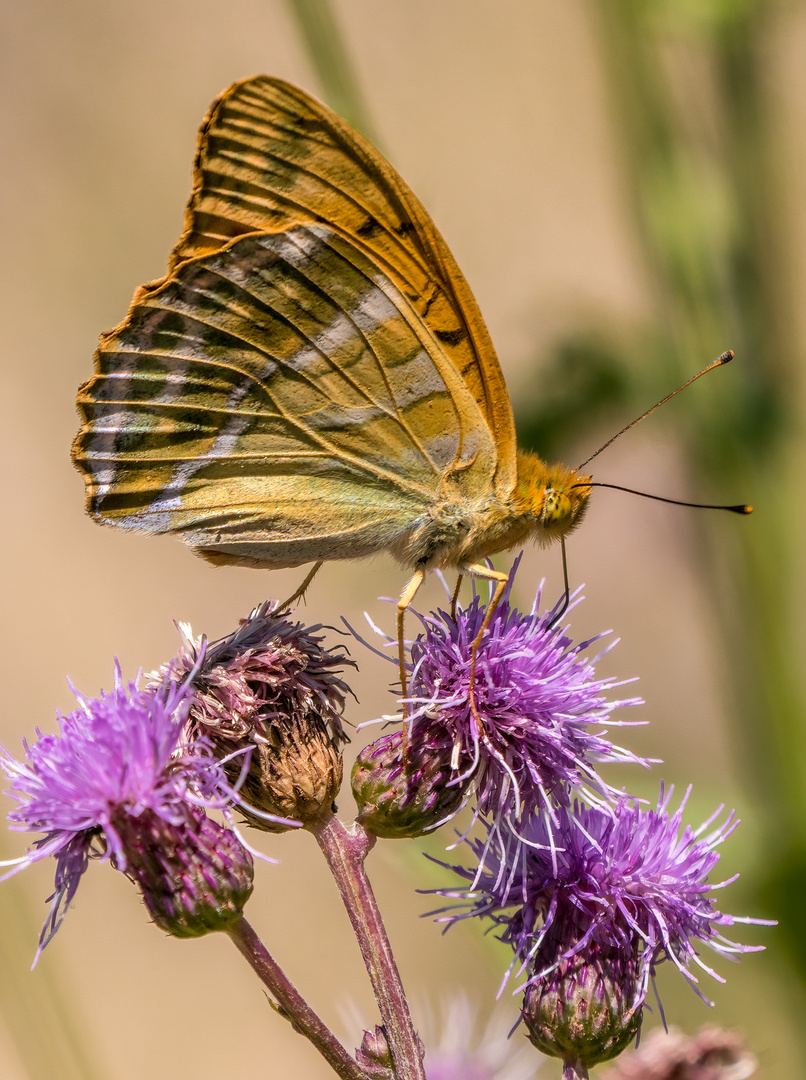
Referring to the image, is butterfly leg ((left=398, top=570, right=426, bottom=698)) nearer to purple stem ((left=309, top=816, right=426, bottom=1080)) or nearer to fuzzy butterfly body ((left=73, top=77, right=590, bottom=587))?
fuzzy butterfly body ((left=73, top=77, right=590, bottom=587))

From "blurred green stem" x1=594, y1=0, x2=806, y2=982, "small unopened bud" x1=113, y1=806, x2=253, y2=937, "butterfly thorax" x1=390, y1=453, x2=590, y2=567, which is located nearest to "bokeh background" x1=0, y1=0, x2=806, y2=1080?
"blurred green stem" x1=594, y1=0, x2=806, y2=982

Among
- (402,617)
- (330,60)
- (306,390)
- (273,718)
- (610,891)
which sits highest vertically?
(330,60)

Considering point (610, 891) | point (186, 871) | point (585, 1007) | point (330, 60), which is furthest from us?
point (330, 60)

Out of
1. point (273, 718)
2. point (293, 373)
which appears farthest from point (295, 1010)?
point (293, 373)

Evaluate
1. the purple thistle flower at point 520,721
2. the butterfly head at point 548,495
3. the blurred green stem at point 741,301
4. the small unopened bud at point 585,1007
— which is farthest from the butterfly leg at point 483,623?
the blurred green stem at point 741,301

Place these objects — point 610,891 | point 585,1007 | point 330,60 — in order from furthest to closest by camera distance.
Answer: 1. point 330,60
2. point 610,891
3. point 585,1007

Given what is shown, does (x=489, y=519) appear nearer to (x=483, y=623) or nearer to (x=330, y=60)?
(x=483, y=623)
